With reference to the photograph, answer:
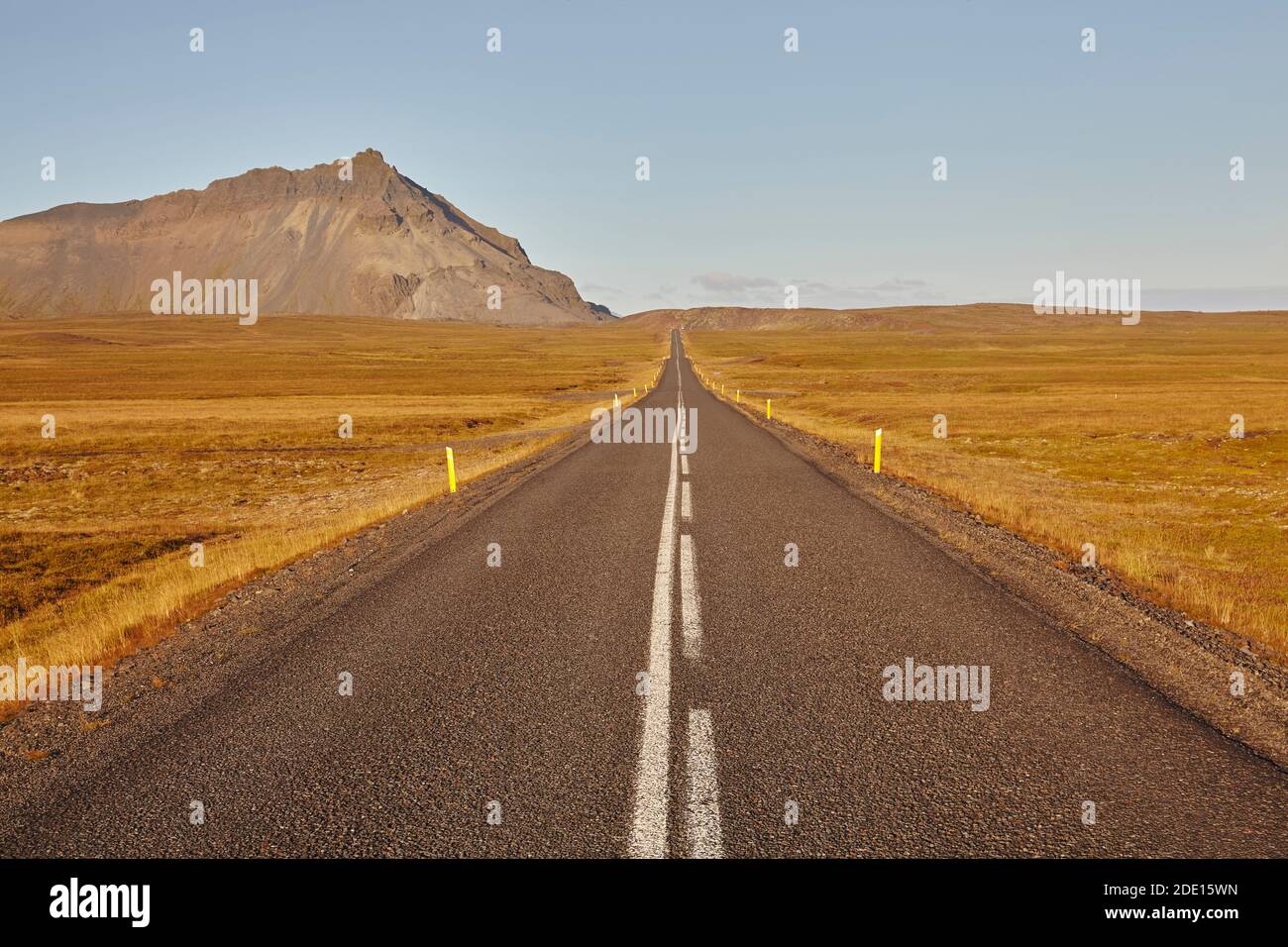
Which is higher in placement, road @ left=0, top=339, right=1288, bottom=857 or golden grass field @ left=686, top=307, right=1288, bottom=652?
golden grass field @ left=686, top=307, right=1288, bottom=652

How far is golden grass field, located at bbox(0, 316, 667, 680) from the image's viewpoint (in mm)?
10109

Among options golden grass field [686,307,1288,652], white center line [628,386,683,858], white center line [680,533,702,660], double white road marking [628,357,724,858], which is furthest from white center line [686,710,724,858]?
golden grass field [686,307,1288,652]

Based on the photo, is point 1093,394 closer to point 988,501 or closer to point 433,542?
point 988,501

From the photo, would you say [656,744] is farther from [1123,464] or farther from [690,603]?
[1123,464]

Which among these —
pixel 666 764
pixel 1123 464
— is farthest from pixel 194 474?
pixel 1123 464

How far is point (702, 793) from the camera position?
4.25 metres

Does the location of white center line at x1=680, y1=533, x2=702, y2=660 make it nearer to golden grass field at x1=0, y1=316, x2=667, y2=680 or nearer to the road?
the road

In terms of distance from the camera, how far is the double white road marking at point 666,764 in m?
3.83

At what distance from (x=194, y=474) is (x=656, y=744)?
24.8m

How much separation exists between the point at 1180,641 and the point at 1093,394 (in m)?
52.2

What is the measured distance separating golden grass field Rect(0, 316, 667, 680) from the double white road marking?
510 cm

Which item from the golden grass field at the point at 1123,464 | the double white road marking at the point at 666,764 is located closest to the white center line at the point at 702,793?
the double white road marking at the point at 666,764
